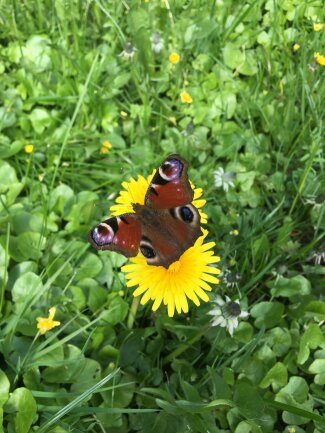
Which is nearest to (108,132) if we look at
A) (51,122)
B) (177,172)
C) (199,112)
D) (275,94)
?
(51,122)

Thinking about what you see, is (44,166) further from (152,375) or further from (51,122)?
(152,375)

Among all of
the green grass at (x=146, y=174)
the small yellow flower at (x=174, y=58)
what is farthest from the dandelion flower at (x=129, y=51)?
the small yellow flower at (x=174, y=58)

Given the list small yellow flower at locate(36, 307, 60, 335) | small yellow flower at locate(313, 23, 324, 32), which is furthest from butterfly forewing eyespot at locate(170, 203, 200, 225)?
small yellow flower at locate(313, 23, 324, 32)

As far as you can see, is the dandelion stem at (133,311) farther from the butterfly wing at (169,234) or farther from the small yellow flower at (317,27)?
the small yellow flower at (317,27)

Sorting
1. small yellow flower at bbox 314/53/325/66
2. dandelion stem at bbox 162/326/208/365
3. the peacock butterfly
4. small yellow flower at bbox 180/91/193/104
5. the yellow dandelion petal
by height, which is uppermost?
the peacock butterfly

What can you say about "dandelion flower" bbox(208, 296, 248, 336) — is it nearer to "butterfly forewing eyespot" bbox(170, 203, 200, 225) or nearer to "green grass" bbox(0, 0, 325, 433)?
"green grass" bbox(0, 0, 325, 433)
